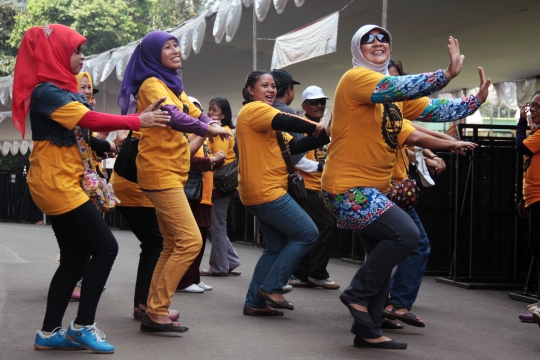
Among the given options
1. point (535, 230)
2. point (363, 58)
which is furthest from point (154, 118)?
point (535, 230)

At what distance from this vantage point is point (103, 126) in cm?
473

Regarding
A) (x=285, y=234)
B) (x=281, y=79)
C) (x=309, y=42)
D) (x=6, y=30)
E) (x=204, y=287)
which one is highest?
(x=6, y=30)

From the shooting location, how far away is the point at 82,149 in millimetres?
4992

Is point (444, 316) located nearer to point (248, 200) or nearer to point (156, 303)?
point (248, 200)

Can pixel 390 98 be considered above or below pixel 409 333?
above

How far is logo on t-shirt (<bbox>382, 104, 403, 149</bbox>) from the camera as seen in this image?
5125 mm

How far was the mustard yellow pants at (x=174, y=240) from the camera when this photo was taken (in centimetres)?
539

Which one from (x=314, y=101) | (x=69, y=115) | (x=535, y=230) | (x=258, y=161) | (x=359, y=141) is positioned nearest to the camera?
(x=69, y=115)

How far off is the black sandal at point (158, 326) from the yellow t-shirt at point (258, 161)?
1.20 meters

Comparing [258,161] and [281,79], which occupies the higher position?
[281,79]

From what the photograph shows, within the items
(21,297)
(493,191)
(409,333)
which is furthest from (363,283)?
(493,191)

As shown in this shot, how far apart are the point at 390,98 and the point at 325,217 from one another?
13.1 ft

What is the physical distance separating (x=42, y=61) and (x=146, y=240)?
1631mm

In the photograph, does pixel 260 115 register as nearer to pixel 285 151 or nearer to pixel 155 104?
pixel 285 151
